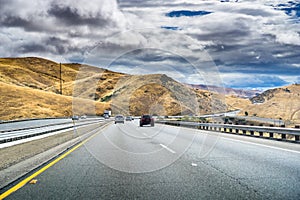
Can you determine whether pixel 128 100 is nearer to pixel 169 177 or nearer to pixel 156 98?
pixel 156 98

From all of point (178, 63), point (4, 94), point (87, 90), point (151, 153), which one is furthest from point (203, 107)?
point (151, 153)

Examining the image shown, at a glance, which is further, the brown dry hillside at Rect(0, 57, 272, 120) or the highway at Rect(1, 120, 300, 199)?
the brown dry hillside at Rect(0, 57, 272, 120)

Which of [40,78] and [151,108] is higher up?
[40,78]

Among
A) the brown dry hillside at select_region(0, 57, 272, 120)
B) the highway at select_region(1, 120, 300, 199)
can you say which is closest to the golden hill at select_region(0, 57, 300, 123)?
the brown dry hillside at select_region(0, 57, 272, 120)

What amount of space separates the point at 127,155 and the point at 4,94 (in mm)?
82876

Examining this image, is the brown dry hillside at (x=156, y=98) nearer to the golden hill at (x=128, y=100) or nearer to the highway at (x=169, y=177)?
the golden hill at (x=128, y=100)

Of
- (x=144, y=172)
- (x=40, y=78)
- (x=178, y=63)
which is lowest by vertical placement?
(x=144, y=172)

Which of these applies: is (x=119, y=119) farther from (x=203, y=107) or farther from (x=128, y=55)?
(x=203, y=107)

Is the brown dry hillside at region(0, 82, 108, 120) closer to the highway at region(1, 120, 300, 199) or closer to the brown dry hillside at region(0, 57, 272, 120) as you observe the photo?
the brown dry hillside at region(0, 57, 272, 120)

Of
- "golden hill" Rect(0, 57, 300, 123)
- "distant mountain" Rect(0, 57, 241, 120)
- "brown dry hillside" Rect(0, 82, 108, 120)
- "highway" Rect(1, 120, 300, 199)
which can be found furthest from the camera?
"distant mountain" Rect(0, 57, 241, 120)

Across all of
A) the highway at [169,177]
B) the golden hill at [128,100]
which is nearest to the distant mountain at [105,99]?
the golden hill at [128,100]

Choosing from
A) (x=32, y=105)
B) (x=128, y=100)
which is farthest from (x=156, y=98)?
(x=32, y=105)

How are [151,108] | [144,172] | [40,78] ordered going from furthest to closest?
[40,78] < [151,108] < [144,172]

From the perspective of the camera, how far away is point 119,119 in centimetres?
5078
